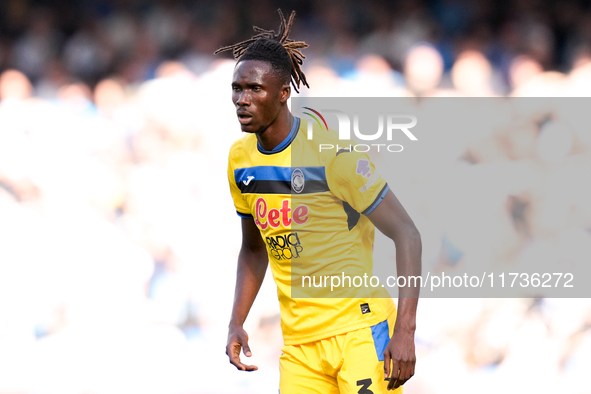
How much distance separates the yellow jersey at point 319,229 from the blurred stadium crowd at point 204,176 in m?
2.12

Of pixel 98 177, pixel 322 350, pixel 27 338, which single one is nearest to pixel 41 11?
pixel 98 177

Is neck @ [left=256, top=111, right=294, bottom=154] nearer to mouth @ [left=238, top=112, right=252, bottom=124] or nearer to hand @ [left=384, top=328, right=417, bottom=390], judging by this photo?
mouth @ [left=238, top=112, right=252, bottom=124]

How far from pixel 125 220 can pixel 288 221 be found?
2.42m

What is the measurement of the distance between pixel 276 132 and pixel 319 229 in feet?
1.34

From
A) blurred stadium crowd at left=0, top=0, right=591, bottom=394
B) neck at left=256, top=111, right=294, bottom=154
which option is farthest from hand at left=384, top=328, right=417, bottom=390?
blurred stadium crowd at left=0, top=0, right=591, bottom=394

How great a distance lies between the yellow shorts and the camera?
2090mm

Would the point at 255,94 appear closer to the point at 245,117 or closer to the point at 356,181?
the point at 245,117

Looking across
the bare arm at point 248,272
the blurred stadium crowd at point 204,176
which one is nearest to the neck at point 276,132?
the bare arm at point 248,272

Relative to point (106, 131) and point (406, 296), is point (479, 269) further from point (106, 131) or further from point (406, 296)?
point (106, 131)

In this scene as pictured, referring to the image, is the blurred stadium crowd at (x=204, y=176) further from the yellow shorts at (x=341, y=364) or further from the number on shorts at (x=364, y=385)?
the number on shorts at (x=364, y=385)

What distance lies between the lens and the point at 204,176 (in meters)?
4.43

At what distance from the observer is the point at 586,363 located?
4320 mm

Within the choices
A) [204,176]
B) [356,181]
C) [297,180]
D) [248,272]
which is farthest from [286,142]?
[204,176]

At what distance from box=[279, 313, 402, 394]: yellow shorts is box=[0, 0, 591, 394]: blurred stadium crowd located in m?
2.12
